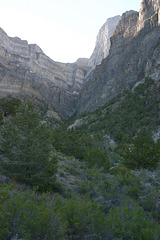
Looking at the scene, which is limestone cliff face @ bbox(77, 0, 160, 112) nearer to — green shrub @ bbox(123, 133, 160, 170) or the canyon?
the canyon

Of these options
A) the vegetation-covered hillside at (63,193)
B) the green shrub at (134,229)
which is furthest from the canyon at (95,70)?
the green shrub at (134,229)

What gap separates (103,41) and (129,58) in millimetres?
76528

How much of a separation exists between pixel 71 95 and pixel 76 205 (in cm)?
10404

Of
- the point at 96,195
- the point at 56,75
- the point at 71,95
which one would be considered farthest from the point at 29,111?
the point at 56,75

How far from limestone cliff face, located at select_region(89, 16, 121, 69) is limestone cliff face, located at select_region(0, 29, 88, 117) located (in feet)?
27.8

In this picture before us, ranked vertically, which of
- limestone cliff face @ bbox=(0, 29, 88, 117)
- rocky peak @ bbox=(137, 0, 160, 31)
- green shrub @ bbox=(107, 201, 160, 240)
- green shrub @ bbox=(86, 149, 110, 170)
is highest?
rocky peak @ bbox=(137, 0, 160, 31)

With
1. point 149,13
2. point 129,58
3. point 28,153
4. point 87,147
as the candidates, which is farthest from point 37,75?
point 28,153

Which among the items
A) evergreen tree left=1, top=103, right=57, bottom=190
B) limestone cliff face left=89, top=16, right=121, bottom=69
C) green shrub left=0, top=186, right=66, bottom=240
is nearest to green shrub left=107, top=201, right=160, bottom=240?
green shrub left=0, top=186, right=66, bottom=240

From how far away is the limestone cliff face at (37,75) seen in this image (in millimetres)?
74000

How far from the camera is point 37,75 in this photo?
99250 mm

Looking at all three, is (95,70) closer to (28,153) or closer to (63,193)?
(28,153)

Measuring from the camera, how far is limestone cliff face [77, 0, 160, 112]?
184ft

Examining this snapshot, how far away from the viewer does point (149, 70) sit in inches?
2052

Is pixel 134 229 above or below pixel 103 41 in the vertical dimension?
below
